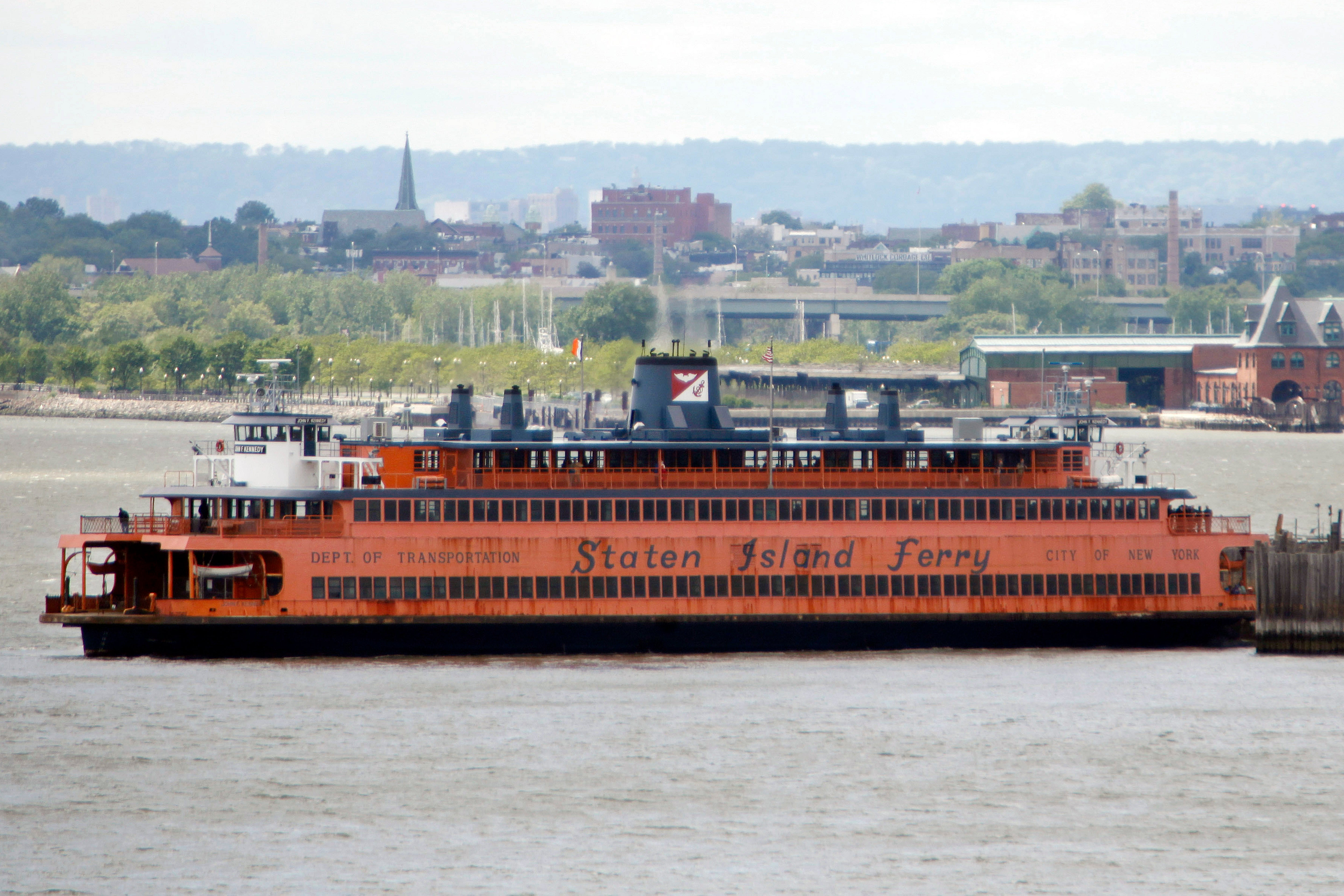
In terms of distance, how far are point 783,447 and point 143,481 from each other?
57716 millimetres

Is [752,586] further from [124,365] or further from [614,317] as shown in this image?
[124,365]

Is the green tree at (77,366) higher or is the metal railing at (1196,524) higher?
the green tree at (77,366)

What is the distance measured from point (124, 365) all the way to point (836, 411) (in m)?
149

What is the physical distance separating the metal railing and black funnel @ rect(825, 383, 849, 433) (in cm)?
852

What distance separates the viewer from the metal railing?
159 ft

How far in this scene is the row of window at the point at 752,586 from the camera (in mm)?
45906

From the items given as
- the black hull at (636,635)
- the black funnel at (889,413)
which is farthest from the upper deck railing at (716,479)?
the black hull at (636,635)

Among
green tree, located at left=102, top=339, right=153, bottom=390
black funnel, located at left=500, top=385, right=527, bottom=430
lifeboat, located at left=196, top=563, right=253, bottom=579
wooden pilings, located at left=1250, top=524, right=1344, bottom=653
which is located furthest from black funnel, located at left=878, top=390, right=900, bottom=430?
green tree, located at left=102, top=339, right=153, bottom=390

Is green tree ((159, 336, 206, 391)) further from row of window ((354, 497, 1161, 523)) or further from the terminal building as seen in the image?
row of window ((354, 497, 1161, 523))

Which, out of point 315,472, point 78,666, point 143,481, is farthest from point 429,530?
point 143,481

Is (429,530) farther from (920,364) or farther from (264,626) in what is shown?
(920,364)

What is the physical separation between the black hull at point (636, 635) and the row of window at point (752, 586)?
0.61 m

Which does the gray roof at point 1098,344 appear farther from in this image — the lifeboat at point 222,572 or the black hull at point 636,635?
the lifeboat at point 222,572

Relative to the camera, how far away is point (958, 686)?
43.5 metres
